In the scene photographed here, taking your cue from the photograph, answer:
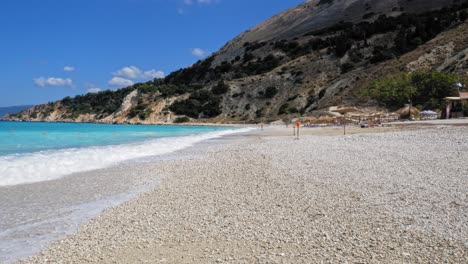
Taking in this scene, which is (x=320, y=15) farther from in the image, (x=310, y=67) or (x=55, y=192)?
(x=55, y=192)

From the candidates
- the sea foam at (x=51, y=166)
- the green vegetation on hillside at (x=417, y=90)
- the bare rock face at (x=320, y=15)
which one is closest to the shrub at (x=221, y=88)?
the bare rock face at (x=320, y=15)

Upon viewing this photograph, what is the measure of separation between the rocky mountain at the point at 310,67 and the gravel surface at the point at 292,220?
39.8m

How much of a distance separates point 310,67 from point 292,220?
67.8 m

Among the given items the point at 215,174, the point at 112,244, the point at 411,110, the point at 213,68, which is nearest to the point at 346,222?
the point at 112,244

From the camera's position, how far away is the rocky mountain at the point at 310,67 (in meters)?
55.2

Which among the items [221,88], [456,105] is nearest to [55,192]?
[456,105]

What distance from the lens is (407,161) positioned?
36.8ft

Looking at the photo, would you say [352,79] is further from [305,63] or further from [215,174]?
[215,174]

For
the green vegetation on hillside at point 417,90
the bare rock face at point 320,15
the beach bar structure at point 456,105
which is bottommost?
the beach bar structure at point 456,105

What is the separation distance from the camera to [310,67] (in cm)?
7088

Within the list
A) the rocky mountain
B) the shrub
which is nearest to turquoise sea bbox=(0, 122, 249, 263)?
the rocky mountain

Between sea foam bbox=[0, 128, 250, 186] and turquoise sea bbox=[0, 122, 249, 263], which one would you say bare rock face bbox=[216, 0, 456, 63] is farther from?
turquoise sea bbox=[0, 122, 249, 263]

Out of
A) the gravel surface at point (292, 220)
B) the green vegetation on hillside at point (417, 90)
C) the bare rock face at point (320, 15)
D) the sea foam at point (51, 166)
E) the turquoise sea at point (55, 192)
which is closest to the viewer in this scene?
the gravel surface at point (292, 220)

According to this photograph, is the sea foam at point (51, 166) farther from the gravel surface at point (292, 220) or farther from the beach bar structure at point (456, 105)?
the beach bar structure at point (456, 105)
